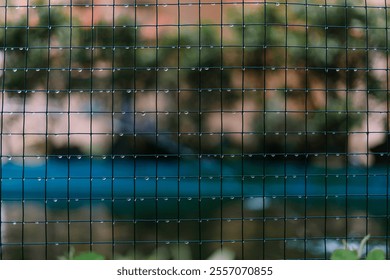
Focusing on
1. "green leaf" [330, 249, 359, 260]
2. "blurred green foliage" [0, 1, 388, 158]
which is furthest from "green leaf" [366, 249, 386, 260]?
"blurred green foliage" [0, 1, 388, 158]

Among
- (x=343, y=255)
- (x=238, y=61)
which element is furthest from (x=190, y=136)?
(x=343, y=255)

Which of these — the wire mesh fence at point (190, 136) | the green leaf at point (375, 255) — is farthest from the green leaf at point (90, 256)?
the green leaf at point (375, 255)

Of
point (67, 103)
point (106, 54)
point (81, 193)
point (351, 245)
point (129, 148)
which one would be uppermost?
point (106, 54)

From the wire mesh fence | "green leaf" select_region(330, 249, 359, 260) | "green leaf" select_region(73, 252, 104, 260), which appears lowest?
"green leaf" select_region(330, 249, 359, 260)

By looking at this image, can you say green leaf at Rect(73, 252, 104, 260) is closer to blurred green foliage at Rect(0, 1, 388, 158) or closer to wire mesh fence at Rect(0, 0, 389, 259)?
wire mesh fence at Rect(0, 0, 389, 259)

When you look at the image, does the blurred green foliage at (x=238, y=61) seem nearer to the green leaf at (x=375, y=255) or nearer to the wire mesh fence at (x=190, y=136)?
the wire mesh fence at (x=190, y=136)

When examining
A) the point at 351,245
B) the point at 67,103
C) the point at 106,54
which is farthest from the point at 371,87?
the point at 67,103

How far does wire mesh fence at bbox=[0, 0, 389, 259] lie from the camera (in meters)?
2.44

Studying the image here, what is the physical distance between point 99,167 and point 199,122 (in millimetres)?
481

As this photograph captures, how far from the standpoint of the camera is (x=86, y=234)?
8.11ft

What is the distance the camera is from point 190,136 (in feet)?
8.05

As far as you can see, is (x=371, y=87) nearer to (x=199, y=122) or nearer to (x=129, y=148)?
(x=199, y=122)

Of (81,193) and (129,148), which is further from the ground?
(129,148)

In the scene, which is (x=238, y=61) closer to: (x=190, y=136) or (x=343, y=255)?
(x=190, y=136)
